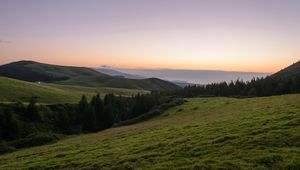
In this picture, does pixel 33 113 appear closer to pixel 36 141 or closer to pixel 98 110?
pixel 98 110

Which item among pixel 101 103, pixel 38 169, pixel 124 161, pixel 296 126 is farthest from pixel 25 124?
→ pixel 296 126

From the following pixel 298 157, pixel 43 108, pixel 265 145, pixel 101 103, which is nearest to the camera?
pixel 298 157

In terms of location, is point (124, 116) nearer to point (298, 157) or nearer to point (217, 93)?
point (217, 93)

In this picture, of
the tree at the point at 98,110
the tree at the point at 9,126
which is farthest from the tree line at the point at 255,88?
the tree at the point at 9,126

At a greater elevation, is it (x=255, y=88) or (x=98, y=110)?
(x=255, y=88)

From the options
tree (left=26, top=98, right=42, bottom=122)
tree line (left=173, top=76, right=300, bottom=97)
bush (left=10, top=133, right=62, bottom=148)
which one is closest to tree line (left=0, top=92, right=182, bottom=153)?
tree (left=26, top=98, right=42, bottom=122)

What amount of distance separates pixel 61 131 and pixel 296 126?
74.9 meters

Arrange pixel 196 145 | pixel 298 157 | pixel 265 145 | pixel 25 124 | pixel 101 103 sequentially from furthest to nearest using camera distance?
pixel 101 103 → pixel 25 124 → pixel 196 145 → pixel 265 145 → pixel 298 157

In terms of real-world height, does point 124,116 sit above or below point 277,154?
below

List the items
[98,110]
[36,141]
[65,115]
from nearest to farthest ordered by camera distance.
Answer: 1. [36,141]
2. [65,115]
3. [98,110]

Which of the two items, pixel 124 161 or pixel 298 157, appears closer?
pixel 298 157

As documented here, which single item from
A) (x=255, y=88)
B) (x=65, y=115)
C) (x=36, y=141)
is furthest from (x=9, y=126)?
(x=255, y=88)

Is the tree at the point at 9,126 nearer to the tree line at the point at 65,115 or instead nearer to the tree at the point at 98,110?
the tree line at the point at 65,115

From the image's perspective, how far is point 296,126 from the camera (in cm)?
2350
